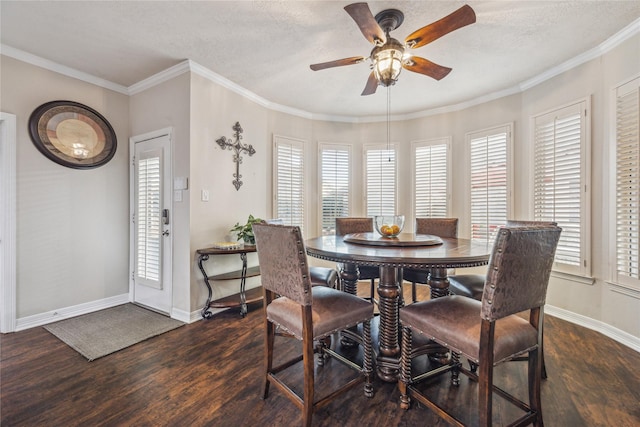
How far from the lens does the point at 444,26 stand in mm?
1778

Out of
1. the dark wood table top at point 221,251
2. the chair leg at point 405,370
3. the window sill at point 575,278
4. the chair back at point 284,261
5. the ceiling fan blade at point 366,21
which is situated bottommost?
the chair leg at point 405,370

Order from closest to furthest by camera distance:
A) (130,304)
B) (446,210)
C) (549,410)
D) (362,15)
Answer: (549,410) < (362,15) < (130,304) < (446,210)

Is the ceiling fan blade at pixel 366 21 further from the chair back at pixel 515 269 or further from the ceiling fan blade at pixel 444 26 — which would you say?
the chair back at pixel 515 269

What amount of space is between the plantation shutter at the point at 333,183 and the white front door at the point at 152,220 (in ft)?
7.45

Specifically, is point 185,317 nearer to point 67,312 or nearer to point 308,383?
point 67,312

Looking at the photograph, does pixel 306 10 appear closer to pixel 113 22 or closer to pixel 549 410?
pixel 113 22

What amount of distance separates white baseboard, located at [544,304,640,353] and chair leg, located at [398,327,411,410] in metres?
2.18

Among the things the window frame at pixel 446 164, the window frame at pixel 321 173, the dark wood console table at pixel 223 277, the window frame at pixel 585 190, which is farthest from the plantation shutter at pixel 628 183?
the dark wood console table at pixel 223 277

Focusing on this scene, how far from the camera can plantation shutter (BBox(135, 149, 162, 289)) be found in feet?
10.3

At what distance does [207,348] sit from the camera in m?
2.33

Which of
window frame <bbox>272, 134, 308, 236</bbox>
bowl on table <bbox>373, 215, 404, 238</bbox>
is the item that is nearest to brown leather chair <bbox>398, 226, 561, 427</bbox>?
bowl on table <bbox>373, 215, 404, 238</bbox>

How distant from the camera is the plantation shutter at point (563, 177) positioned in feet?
9.25

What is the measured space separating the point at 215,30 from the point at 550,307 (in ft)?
14.5

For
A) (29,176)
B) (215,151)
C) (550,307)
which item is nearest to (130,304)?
(29,176)
